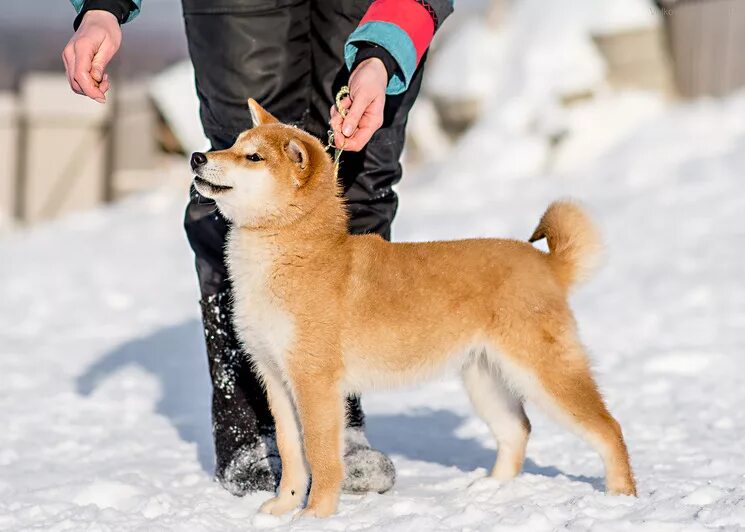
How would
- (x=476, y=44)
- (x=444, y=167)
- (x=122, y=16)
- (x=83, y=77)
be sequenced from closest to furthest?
(x=83, y=77) → (x=122, y=16) → (x=444, y=167) → (x=476, y=44)

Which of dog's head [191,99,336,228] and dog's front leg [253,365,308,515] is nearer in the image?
dog's head [191,99,336,228]

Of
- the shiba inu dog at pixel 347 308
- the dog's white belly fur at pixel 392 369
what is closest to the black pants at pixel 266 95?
the shiba inu dog at pixel 347 308

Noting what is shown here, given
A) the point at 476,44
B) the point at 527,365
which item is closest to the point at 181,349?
the point at 527,365

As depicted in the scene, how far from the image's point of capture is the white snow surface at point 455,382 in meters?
2.46

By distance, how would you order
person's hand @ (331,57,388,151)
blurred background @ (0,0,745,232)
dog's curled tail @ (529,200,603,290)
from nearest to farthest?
1. person's hand @ (331,57,388,151)
2. dog's curled tail @ (529,200,603,290)
3. blurred background @ (0,0,745,232)

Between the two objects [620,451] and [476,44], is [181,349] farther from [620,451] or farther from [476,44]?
[476,44]

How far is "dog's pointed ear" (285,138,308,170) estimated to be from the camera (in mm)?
2455

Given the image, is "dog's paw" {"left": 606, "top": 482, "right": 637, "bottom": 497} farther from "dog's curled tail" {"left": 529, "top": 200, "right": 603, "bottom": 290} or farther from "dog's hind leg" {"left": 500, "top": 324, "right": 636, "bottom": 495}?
"dog's curled tail" {"left": 529, "top": 200, "right": 603, "bottom": 290}

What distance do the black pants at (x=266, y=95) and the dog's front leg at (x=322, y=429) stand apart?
0.44 meters

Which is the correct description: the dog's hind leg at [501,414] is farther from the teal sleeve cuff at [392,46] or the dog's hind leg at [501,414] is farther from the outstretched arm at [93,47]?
the outstretched arm at [93,47]

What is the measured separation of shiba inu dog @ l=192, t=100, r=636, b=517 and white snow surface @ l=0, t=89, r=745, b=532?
0.23 metres

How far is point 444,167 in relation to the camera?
980cm

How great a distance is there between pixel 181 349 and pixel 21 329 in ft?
3.52

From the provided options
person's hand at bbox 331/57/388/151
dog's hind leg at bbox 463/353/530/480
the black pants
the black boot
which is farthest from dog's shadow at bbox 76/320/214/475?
person's hand at bbox 331/57/388/151
